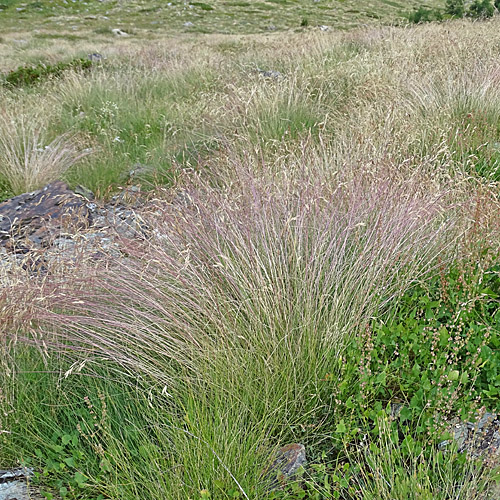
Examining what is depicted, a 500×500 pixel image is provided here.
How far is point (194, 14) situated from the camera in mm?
38562

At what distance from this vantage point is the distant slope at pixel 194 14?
3441 cm

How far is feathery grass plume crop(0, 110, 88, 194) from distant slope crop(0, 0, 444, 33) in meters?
→ 29.9

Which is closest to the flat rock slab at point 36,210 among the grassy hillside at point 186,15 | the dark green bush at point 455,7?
the dark green bush at point 455,7

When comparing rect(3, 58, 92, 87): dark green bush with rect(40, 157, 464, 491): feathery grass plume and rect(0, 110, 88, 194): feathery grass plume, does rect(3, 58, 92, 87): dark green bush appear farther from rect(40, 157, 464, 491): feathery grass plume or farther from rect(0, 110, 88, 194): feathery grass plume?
rect(40, 157, 464, 491): feathery grass plume

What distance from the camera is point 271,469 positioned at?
1.62 m

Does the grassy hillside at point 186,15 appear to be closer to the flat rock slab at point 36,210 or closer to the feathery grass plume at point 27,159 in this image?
the feathery grass plume at point 27,159

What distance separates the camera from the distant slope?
113 feet

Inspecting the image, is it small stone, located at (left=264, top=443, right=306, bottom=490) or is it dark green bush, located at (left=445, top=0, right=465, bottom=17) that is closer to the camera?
small stone, located at (left=264, top=443, right=306, bottom=490)

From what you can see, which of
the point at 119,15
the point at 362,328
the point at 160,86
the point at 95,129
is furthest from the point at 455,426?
the point at 119,15

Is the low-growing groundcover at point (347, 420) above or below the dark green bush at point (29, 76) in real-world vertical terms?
below

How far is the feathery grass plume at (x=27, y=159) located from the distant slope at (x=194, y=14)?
Result: 29933 mm

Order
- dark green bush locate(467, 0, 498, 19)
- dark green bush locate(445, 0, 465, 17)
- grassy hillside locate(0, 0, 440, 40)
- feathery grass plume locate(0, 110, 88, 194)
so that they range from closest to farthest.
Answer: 1. feathery grass plume locate(0, 110, 88, 194)
2. dark green bush locate(467, 0, 498, 19)
3. dark green bush locate(445, 0, 465, 17)
4. grassy hillside locate(0, 0, 440, 40)

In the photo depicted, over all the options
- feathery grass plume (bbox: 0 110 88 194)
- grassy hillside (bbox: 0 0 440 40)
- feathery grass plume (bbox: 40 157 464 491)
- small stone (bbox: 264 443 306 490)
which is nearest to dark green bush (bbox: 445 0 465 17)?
grassy hillside (bbox: 0 0 440 40)

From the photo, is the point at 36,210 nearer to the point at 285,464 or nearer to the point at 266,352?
the point at 266,352
